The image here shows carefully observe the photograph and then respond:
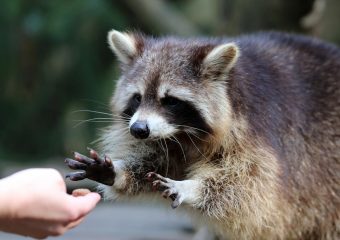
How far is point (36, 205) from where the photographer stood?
2816 millimetres

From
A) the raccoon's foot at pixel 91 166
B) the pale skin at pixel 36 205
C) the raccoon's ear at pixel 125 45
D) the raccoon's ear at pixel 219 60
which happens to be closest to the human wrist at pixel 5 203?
the pale skin at pixel 36 205

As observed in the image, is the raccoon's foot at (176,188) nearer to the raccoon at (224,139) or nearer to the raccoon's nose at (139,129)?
the raccoon at (224,139)

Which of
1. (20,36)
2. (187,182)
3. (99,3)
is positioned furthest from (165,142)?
(20,36)

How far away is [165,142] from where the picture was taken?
446cm

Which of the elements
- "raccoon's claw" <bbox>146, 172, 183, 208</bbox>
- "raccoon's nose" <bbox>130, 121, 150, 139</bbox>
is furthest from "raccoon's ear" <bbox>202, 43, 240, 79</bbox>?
"raccoon's claw" <bbox>146, 172, 183, 208</bbox>

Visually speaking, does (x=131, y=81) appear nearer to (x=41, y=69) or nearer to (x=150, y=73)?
(x=150, y=73)

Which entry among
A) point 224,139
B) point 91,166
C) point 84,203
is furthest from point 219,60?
point 84,203

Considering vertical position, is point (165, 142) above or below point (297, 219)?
above

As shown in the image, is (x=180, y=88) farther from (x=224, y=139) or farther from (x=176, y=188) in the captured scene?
(x=176, y=188)

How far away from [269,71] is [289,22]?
1.64m

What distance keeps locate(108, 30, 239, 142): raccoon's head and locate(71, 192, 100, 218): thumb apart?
105cm

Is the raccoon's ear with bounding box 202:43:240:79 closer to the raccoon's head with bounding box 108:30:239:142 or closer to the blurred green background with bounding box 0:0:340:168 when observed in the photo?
the raccoon's head with bounding box 108:30:239:142

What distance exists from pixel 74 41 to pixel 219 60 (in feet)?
15.2

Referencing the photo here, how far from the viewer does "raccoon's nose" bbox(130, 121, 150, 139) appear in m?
4.08
